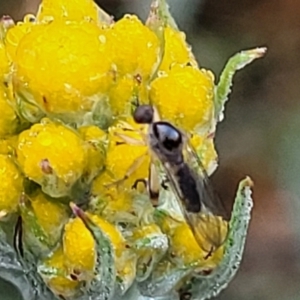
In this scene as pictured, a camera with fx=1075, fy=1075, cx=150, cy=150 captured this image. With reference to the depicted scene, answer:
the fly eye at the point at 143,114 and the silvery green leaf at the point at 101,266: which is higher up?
the fly eye at the point at 143,114

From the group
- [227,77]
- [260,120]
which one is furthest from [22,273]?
[260,120]

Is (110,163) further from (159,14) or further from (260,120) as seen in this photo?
(260,120)

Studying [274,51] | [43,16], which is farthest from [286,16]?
[43,16]

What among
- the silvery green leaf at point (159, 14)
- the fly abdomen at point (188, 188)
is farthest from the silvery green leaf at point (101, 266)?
the silvery green leaf at point (159, 14)

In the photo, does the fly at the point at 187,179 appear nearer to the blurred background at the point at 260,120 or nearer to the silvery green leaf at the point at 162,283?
the silvery green leaf at the point at 162,283

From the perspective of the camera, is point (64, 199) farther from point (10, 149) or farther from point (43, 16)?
point (43, 16)

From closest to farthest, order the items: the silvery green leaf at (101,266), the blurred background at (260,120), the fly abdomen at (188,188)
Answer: the silvery green leaf at (101,266) < the fly abdomen at (188,188) < the blurred background at (260,120)

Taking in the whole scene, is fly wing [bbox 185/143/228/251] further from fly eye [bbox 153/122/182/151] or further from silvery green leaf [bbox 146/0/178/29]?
silvery green leaf [bbox 146/0/178/29]
